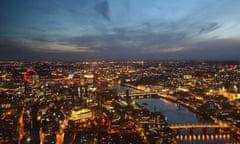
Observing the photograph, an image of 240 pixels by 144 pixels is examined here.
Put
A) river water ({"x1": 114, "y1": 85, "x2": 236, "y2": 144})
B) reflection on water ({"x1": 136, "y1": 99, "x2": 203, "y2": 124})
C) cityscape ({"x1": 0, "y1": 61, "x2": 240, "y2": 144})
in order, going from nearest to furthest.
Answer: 1. cityscape ({"x1": 0, "y1": 61, "x2": 240, "y2": 144})
2. river water ({"x1": 114, "y1": 85, "x2": 236, "y2": 144})
3. reflection on water ({"x1": 136, "y1": 99, "x2": 203, "y2": 124})

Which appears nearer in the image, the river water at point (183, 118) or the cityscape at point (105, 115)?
the cityscape at point (105, 115)

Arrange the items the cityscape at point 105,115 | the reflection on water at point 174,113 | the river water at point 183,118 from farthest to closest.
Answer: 1. the reflection on water at point 174,113
2. the river water at point 183,118
3. the cityscape at point 105,115

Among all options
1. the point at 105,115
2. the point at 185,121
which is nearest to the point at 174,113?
the point at 185,121

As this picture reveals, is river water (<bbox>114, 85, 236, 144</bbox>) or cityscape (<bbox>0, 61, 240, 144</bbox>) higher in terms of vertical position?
cityscape (<bbox>0, 61, 240, 144</bbox>)

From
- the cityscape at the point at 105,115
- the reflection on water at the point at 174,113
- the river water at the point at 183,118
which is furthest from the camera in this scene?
the reflection on water at the point at 174,113

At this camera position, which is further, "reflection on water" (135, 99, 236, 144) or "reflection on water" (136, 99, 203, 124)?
"reflection on water" (136, 99, 203, 124)

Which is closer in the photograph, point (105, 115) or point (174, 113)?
point (105, 115)

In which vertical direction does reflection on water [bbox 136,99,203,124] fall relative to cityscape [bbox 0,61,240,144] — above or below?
below

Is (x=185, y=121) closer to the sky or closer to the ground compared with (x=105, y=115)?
closer to the ground

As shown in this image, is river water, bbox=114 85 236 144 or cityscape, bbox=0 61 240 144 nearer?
cityscape, bbox=0 61 240 144

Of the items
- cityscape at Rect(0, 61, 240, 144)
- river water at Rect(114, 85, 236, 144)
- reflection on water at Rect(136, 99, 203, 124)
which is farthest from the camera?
reflection on water at Rect(136, 99, 203, 124)

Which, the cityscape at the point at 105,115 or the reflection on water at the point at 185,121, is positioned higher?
the cityscape at the point at 105,115

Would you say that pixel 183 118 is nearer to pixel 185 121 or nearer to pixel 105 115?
pixel 185 121
